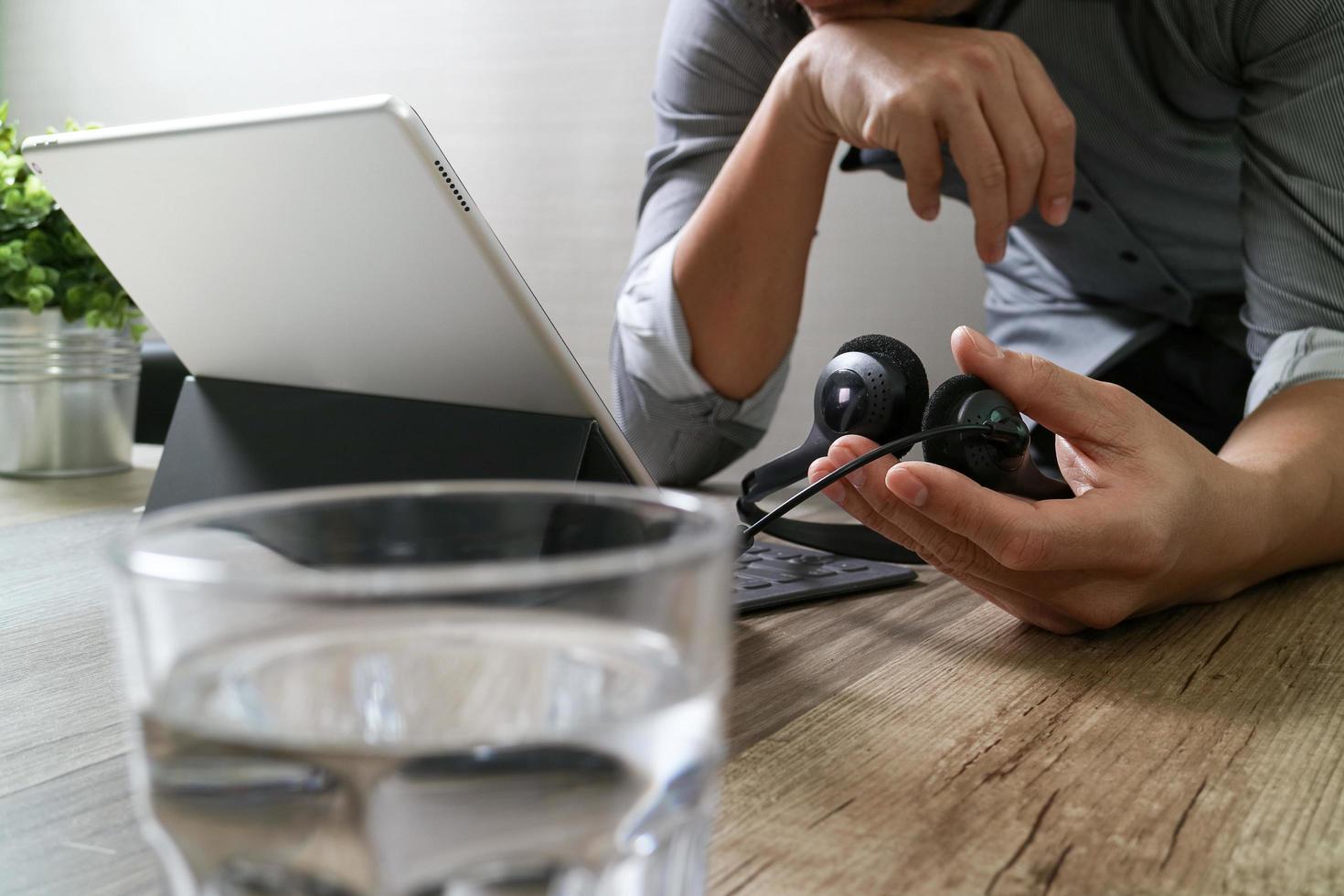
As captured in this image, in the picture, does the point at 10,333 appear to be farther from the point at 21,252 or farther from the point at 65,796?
the point at 65,796

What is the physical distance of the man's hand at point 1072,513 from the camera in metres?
0.53

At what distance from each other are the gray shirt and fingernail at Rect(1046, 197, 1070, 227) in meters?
0.16

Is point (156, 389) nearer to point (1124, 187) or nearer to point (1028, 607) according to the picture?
point (1124, 187)

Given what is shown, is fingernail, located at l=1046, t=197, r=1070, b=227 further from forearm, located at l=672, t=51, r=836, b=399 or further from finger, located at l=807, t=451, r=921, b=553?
finger, located at l=807, t=451, r=921, b=553

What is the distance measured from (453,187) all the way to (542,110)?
1.64 meters

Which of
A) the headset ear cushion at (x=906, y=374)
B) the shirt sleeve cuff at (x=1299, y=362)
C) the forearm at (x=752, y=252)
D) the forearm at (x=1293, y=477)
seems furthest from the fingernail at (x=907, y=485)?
the forearm at (x=752, y=252)

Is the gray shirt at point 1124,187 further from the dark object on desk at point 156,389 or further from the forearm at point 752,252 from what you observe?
the dark object on desk at point 156,389

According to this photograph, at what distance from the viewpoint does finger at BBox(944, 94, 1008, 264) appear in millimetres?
886

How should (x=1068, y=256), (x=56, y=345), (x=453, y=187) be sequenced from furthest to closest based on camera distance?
(x=1068, y=256) → (x=56, y=345) → (x=453, y=187)

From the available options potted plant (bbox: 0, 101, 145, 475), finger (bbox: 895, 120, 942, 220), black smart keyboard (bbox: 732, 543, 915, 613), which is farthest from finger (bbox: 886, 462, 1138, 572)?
potted plant (bbox: 0, 101, 145, 475)

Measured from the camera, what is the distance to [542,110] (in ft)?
6.81

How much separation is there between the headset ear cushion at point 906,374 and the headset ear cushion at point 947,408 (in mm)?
38

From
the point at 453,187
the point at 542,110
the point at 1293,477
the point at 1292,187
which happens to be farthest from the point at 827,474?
the point at 542,110

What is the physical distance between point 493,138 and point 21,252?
45.6 inches
